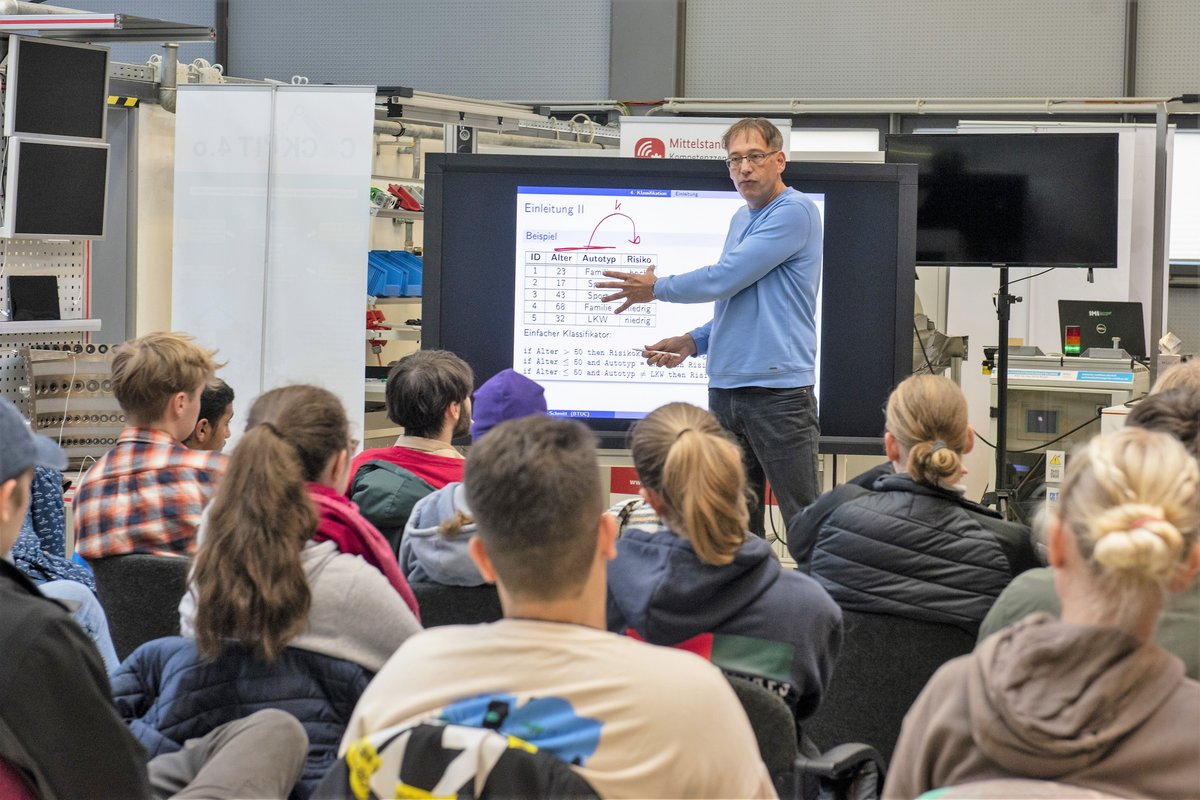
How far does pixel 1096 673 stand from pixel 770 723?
58cm

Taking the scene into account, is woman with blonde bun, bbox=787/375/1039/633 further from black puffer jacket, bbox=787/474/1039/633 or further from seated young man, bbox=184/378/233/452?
seated young man, bbox=184/378/233/452

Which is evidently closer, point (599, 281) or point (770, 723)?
point (770, 723)

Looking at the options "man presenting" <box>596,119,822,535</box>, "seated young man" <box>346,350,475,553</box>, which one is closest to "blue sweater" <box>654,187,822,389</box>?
"man presenting" <box>596,119,822,535</box>

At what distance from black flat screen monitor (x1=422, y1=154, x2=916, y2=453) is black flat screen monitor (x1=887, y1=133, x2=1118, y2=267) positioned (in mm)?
844

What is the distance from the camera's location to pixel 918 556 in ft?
7.54

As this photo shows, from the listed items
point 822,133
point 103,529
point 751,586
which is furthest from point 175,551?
point 822,133

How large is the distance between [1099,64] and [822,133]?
206 cm

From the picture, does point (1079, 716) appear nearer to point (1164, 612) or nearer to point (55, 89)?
point (1164, 612)

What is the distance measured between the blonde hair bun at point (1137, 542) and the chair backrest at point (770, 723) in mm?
549

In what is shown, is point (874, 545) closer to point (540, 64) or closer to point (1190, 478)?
point (1190, 478)

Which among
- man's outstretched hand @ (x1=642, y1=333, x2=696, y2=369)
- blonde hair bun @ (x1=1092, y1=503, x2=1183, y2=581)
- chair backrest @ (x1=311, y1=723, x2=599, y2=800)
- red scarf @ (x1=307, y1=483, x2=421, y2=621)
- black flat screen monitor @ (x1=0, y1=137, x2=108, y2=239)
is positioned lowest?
chair backrest @ (x1=311, y1=723, x2=599, y2=800)

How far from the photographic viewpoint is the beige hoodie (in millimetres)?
1162

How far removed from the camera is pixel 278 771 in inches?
62.4

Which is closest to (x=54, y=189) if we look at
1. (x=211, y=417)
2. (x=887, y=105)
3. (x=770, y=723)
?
(x=211, y=417)
